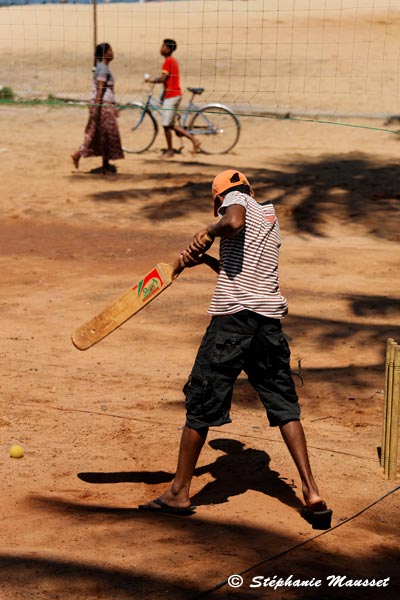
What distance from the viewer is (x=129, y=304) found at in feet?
17.4

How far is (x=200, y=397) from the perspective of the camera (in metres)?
4.86

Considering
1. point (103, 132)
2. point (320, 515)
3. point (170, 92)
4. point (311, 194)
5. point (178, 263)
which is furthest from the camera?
point (170, 92)

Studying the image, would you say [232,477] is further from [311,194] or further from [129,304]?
[311,194]

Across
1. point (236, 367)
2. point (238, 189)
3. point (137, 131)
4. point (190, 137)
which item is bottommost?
point (137, 131)

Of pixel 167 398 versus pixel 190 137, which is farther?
pixel 190 137

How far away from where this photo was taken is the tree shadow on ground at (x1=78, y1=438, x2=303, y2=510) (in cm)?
536

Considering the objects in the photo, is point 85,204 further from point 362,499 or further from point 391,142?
point 362,499

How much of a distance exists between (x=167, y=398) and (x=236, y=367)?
2129 millimetres

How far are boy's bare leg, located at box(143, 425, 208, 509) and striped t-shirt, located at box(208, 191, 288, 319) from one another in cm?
60

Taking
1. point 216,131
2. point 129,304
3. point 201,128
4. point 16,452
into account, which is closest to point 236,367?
point 129,304

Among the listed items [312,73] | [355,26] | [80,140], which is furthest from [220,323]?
[355,26]

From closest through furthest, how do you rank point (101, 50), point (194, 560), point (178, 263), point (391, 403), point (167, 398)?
point (194, 560)
point (178, 263)
point (391, 403)
point (167, 398)
point (101, 50)

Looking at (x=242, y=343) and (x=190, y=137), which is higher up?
(x=242, y=343)

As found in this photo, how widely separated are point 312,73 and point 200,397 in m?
19.4
